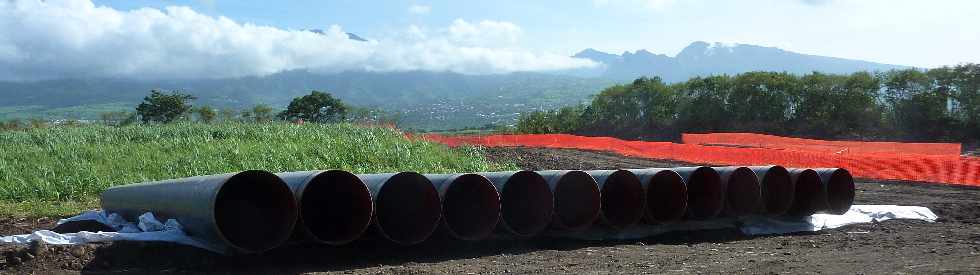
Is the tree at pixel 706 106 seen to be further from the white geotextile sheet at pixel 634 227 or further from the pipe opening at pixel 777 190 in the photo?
the pipe opening at pixel 777 190

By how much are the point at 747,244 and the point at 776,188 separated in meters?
2.75

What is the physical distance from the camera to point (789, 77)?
52469 millimetres

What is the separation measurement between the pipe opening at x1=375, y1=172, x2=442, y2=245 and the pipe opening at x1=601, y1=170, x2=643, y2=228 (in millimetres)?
2552

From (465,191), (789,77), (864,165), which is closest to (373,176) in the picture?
(465,191)

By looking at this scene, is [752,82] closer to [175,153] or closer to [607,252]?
[175,153]

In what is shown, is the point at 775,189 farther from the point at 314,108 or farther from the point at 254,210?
the point at 314,108

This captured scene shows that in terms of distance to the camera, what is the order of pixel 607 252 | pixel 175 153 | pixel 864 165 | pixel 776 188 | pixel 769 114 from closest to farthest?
1. pixel 607 252
2. pixel 776 188
3. pixel 175 153
4. pixel 864 165
5. pixel 769 114

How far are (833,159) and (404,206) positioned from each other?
18590 millimetres

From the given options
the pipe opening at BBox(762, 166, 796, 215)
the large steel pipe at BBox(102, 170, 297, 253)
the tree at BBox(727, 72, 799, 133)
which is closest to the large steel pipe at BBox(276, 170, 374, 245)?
the large steel pipe at BBox(102, 170, 297, 253)

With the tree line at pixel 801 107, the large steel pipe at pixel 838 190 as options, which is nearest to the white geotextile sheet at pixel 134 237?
the large steel pipe at pixel 838 190

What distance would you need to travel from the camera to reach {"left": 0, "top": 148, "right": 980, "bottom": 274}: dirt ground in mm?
7551

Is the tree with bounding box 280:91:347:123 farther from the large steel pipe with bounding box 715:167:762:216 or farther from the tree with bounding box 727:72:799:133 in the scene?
the large steel pipe with bounding box 715:167:762:216

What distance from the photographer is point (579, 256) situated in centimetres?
856

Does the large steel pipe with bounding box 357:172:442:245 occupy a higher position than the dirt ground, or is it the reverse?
the large steel pipe with bounding box 357:172:442:245
